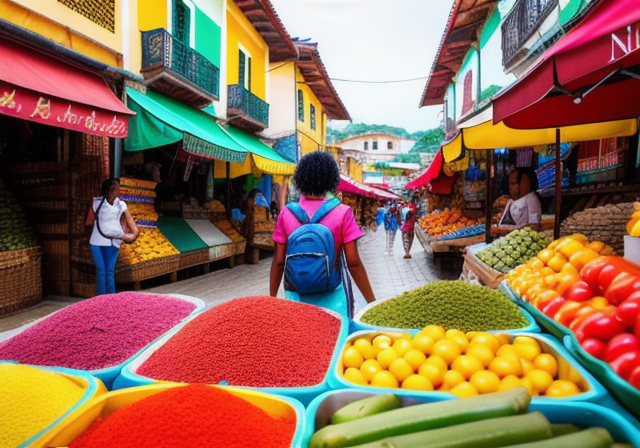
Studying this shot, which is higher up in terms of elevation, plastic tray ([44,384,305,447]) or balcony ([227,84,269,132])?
balcony ([227,84,269,132])

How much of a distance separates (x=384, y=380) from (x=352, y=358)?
23cm

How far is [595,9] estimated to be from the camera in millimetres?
2295

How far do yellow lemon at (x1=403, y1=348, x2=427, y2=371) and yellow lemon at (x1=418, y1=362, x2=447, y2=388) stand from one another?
0.16 ft

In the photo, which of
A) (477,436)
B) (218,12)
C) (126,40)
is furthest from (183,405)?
(218,12)

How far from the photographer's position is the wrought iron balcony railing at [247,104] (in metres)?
12.0

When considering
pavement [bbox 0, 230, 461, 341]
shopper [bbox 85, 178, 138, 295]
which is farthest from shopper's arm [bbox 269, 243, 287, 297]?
shopper [bbox 85, 178, 138, 295]

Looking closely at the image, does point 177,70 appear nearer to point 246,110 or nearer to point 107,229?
point 246,110

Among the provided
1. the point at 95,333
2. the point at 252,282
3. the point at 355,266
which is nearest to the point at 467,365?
the point at 355,266

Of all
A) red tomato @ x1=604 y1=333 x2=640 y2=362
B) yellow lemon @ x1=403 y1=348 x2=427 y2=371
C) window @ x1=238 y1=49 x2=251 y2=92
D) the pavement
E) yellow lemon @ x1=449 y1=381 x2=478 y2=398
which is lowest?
the pavement

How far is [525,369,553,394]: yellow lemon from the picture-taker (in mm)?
1552

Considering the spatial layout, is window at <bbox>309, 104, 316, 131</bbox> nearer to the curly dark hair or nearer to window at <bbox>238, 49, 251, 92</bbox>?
window at <bbox>238, 49, 251, 92</bbox>

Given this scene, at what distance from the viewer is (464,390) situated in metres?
1.46

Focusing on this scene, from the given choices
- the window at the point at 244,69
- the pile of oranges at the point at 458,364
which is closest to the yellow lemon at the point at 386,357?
the pile of oranges at the point at 458,364

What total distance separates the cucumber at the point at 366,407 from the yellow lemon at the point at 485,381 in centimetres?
33
